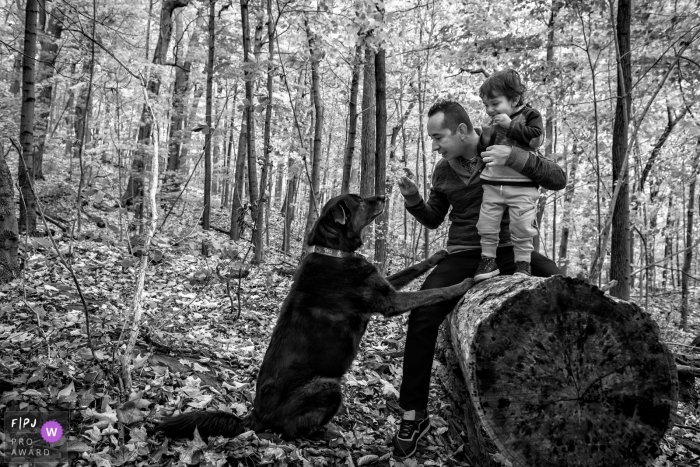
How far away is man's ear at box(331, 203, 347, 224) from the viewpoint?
4.04 metres

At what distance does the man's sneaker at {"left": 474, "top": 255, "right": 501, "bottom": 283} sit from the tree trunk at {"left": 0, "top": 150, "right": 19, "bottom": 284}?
20.1ft

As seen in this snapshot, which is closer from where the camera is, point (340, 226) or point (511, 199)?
point (511, 199)

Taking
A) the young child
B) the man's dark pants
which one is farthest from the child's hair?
the man's dark pants

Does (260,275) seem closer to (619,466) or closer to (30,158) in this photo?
(30,158)

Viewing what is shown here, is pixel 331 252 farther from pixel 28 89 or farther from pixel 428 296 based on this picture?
pixel 28 89

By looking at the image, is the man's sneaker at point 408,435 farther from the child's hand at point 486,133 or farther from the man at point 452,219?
the child's hand at point 486,133

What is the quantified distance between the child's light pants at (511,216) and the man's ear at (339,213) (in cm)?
129

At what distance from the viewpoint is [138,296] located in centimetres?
349

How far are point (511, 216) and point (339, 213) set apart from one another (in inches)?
63.2

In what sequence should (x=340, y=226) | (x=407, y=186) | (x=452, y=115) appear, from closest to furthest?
(x=452, y=115) < (x=407, y=186) < (x=340, y=226)

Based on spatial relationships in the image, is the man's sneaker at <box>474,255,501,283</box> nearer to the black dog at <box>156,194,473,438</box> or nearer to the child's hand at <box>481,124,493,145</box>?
the black dog at <box>156,194,473,438</box>

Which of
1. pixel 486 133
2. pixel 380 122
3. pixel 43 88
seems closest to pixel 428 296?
pixel 486 133

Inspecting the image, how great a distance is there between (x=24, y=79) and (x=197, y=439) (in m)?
7.21

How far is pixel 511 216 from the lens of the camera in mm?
3475
